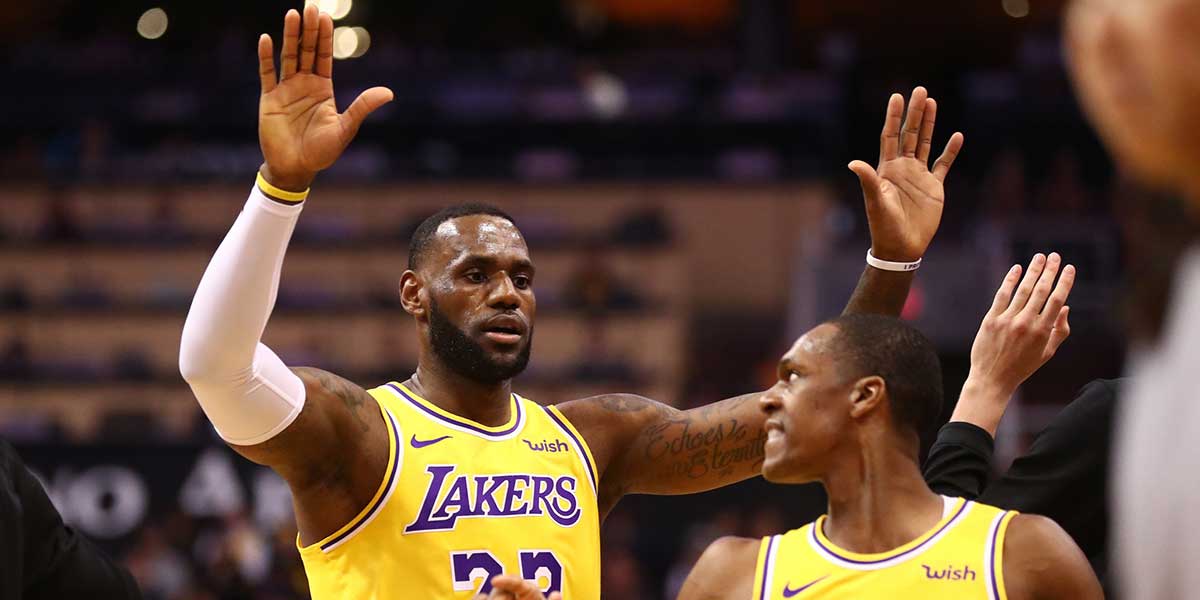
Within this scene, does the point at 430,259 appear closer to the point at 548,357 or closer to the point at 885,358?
the point at 885,358

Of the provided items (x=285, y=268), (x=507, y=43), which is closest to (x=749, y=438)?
(x=285, y=268)

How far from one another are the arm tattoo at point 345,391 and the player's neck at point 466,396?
350 mm

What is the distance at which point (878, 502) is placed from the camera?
333 cm

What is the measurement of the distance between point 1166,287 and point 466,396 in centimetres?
324

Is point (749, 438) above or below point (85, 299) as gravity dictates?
above

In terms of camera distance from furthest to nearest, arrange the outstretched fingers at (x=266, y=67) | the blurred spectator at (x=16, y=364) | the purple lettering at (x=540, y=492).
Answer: the blurred spectator at (x=16, y=364), the purple lettering at (x=540, y=492), the outstretched fingers at (x=266, y=67)

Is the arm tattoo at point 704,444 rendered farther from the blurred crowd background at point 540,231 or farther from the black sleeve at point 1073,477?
the blurred crowd background at point 540,231

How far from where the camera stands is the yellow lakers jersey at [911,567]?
3182 millimetres

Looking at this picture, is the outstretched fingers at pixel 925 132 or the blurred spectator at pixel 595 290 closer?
the outstretched fingers at pixel 925 132

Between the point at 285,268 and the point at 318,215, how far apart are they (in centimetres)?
77

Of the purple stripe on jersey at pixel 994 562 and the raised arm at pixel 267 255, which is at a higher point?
the raised arm at pixel 267 255

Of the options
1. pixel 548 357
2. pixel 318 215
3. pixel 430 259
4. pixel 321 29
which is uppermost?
pixel 321 29

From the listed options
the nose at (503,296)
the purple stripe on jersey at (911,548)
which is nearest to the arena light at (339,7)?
the nose at (503,296)

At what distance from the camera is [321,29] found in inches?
151
